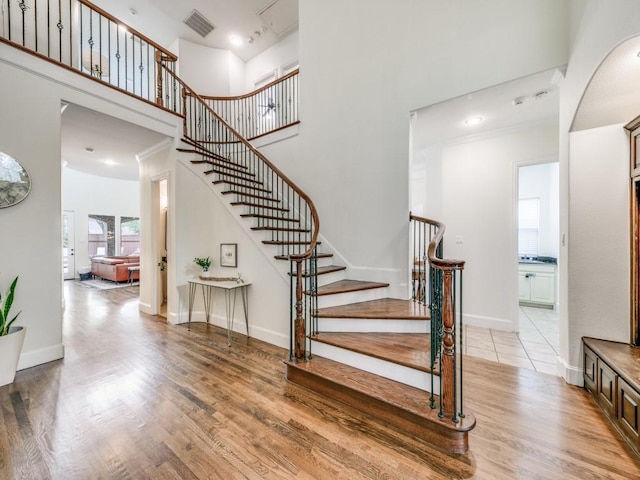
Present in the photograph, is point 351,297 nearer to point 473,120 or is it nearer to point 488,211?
point 488,211

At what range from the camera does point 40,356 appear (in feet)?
8.99

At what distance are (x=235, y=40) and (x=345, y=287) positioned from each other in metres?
6.58

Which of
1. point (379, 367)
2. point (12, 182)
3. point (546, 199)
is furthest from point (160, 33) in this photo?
point (546, 199)

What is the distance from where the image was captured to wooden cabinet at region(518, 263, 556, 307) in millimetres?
4781

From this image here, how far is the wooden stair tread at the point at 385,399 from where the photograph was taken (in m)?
1.63

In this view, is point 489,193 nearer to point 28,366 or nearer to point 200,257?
point 200,257

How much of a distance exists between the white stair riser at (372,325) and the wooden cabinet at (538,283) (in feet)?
11.9

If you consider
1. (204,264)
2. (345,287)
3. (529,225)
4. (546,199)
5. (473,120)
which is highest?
(473,120)

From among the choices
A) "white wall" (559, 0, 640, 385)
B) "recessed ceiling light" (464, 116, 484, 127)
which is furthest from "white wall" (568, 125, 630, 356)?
"recessed ceiling light" (464, 116, 484, 127)

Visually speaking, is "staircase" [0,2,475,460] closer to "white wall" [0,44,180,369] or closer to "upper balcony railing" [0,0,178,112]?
"upper balcony railing" [0,0,178,112]

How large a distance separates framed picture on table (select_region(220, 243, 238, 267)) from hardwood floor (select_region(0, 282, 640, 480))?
1.40m

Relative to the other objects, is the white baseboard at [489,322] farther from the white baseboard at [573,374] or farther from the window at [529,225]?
the window at [529,225]

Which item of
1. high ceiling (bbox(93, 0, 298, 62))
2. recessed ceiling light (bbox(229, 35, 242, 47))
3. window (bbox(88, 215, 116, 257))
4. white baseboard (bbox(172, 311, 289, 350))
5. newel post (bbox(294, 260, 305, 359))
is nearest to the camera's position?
newel post (bbox(294, 260, 305, 359))

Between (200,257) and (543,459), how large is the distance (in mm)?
4399
